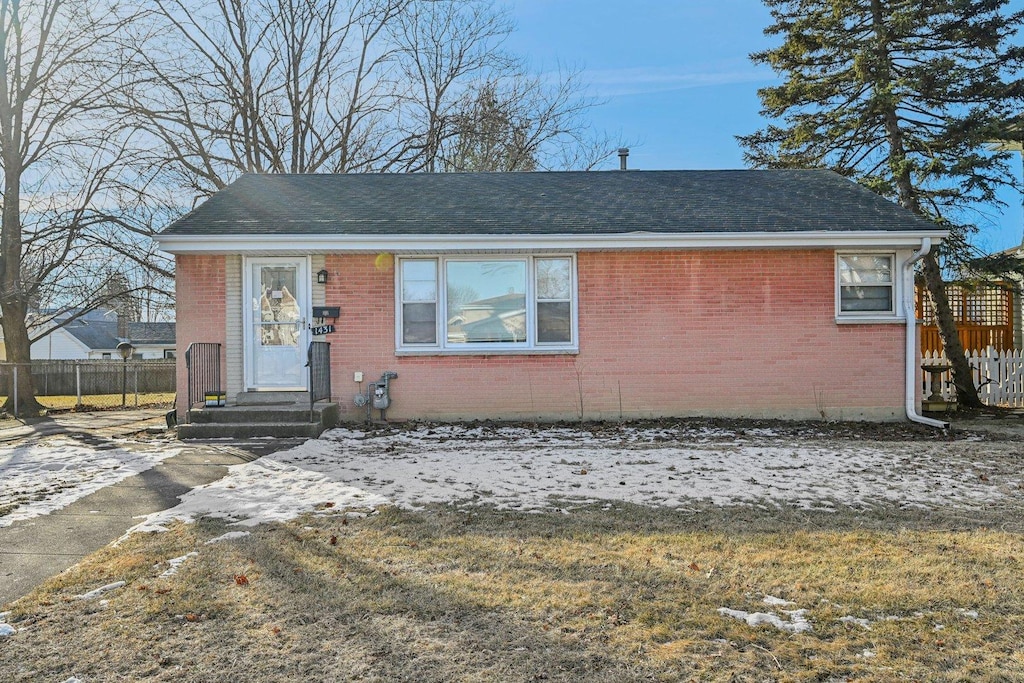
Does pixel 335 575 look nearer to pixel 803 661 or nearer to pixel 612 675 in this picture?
pixel 612 675

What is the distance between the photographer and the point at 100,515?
5414 mm

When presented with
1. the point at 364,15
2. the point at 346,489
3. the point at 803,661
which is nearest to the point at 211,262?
the point at 346,489

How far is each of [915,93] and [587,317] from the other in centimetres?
873

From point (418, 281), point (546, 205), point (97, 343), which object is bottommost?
point (97, 343)

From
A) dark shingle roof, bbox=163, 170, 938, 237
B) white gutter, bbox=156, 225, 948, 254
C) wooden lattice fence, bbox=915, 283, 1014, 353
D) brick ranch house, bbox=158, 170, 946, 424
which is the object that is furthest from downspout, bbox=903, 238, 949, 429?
wooden lattice fence, bbox=915, 283, 1014, 353

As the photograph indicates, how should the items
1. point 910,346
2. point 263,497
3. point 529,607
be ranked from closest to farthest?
point 529,607
point 263,497
point 910,346

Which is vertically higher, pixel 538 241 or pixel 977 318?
pixel 538 241

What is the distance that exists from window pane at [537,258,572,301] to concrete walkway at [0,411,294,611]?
172 inches

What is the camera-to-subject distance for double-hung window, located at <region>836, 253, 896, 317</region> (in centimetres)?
1100

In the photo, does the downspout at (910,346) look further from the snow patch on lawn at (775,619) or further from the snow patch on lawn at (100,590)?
the snow patch on lawn at (100,590)

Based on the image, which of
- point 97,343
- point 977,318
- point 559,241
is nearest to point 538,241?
point 559,241

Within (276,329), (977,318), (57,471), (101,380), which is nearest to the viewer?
(57,471)

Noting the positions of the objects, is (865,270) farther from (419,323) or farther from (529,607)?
(529,607)

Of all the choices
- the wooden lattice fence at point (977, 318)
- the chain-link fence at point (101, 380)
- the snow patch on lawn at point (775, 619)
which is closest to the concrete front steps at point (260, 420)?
the snow patch on lawn at point (775, 619)
